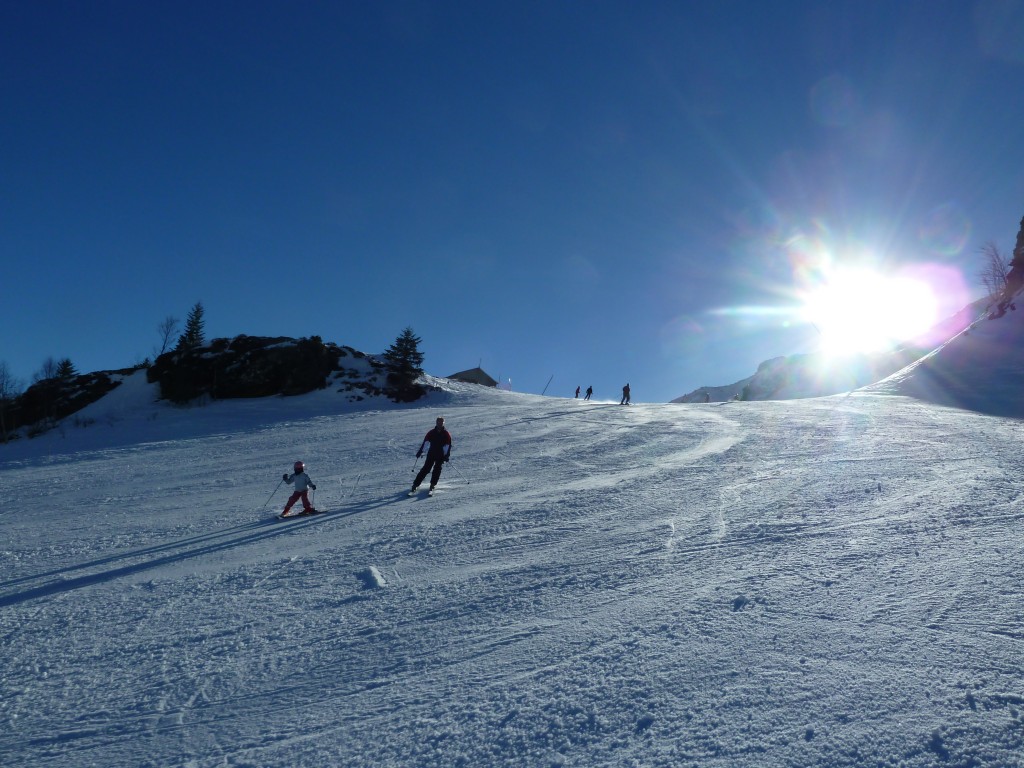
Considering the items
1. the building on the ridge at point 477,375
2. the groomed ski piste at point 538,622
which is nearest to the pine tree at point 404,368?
the groomed ski piste at point 538,622

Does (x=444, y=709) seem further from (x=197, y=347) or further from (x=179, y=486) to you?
(x=197, y=347)

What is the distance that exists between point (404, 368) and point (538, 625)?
102 feet

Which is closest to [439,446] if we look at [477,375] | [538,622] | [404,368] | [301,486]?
[301,486]

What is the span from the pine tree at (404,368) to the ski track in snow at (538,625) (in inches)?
814

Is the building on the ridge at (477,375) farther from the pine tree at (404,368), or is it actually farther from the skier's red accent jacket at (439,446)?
the skier's red accent jacket at (439,446)

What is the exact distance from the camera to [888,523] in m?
7.12

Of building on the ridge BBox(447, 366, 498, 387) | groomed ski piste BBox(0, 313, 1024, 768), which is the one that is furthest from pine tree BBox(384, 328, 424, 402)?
building on the ridge BBox(447, 366, 498, 387)

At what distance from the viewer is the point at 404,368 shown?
3484cm

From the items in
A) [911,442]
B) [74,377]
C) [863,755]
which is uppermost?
[74,377]

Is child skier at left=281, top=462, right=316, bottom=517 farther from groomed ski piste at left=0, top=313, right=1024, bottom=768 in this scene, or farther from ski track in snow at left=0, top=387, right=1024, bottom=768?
ski track in snow at left=0, top=387, right=1024, bottom=768

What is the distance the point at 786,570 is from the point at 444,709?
382cm

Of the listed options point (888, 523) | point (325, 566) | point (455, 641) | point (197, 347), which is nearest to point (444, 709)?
point (455, 641)

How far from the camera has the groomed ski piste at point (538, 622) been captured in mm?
3367

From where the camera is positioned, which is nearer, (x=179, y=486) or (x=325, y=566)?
(x=325, y=566)
